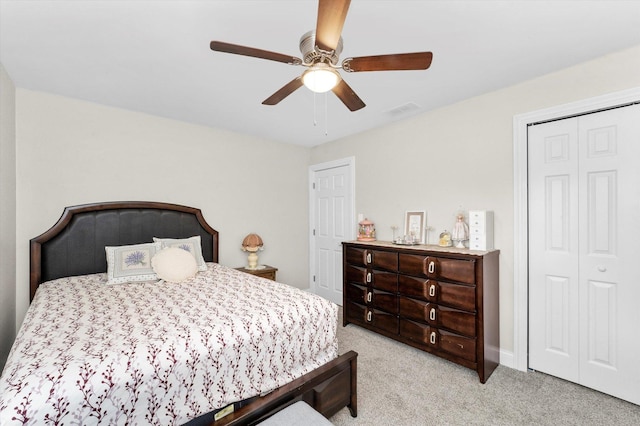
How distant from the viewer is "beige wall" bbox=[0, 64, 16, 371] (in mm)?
2260

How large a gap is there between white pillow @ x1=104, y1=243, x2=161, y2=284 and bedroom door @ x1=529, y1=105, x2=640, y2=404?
3368mm

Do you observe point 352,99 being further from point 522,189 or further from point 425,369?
point 425,369

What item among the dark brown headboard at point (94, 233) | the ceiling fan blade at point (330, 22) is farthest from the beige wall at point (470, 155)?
the dark brown headboard at point (94, 233)

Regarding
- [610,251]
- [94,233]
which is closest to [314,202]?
[94,233]

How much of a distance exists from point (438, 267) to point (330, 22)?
2.19 meters

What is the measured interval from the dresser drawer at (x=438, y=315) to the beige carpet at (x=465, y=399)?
1.19 ft

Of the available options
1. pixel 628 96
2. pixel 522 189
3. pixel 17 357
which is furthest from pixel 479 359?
pixel 17 357

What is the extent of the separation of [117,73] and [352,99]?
1920 millimetres

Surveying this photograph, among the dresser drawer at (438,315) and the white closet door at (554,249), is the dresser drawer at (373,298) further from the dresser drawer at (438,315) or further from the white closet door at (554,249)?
the white closet door at (554,249)

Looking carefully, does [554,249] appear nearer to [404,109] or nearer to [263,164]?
[404,109]

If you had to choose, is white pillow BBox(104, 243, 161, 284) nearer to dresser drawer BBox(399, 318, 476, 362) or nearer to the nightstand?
the nightstand

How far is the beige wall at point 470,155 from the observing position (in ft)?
7.44

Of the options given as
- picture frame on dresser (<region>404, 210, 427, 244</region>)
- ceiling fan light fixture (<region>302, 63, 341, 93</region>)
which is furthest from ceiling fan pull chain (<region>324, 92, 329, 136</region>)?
picture frame on dresser (<region>404, 210, 427, 244</region>)

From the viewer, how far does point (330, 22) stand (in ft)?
4.04
